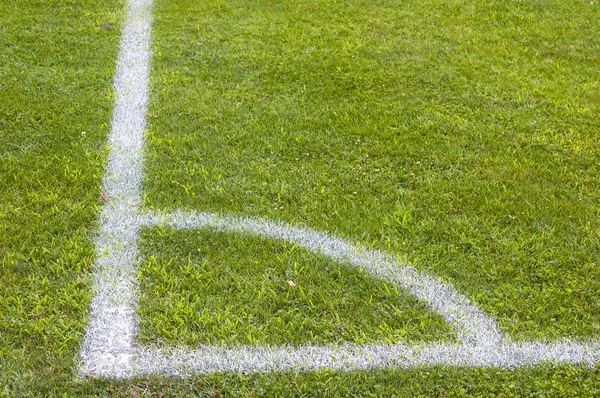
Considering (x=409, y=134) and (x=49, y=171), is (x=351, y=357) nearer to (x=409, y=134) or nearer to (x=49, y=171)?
(x=409, y=134)

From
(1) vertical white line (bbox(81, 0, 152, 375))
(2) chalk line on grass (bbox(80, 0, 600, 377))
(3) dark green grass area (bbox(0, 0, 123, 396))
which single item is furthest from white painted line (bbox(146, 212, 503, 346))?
(3) dark green grass area (bbox(0, 0, 123, 396))

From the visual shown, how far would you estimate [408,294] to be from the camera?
2.75 metres

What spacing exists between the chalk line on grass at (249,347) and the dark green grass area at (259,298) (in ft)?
0.18

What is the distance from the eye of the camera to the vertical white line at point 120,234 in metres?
2.44

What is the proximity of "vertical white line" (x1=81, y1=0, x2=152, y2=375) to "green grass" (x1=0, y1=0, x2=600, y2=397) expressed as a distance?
2.8 inches

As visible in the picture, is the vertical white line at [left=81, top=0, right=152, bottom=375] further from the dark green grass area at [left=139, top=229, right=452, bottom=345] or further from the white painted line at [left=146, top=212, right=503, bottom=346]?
the white painted line at [left=146, top=212, right=503, bottom=346]

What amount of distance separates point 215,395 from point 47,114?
98.0 inches

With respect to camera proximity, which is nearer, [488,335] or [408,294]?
[488,335]

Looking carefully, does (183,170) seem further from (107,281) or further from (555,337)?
(555,337)

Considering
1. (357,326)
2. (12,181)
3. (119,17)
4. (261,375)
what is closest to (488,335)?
(357,326)

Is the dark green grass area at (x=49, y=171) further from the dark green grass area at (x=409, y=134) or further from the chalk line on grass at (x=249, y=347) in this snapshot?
the dark green grass area at (x=409, y=134)

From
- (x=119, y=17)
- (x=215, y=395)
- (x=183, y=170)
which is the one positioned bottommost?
(x=215, y=395)

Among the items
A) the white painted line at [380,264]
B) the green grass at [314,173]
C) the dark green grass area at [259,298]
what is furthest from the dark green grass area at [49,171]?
the white painted line at [380,264]

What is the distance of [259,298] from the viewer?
2689 millimetres
